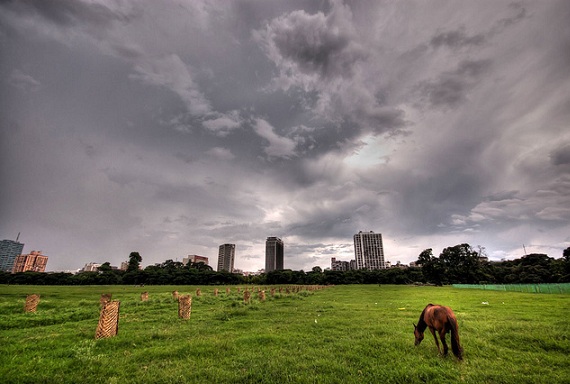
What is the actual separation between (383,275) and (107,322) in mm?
126757

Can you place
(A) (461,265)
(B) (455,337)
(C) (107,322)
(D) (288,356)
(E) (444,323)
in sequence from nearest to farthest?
(B) (455,337)
(E) (444,323)
(D) (288,356)
(C) (107,322)
(A) (461,265)

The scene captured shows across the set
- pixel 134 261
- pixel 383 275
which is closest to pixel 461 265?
pixel 383 275

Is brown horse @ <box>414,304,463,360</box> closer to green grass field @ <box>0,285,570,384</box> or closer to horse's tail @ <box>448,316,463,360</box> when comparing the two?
horse's tail @ <box>448,316,463,360</box>

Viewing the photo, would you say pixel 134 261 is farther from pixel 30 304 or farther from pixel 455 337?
pixel 455 337

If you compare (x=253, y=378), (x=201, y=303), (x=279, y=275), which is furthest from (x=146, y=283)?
(x=253, y=378)

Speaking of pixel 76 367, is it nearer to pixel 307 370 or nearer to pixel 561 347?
pixel 307 370

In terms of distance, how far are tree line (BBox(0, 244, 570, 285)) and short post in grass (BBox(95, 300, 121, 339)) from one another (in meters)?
111

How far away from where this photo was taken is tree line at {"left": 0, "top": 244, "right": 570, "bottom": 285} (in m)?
99.3

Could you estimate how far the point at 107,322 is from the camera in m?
12.8

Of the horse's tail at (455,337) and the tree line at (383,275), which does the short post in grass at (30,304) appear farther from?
the tree line at (383,275)

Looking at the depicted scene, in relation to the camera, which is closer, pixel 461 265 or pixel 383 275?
pixel 461 265

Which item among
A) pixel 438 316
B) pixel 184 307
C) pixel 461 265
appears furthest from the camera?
pixel 461 265

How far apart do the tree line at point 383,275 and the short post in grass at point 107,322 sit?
111 m

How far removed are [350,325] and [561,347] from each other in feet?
29.5
